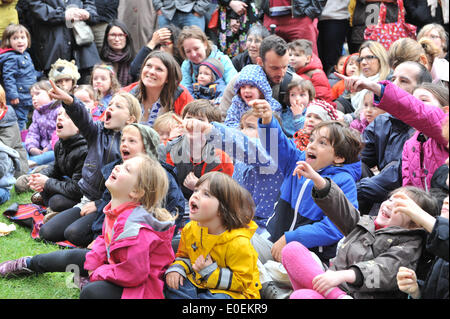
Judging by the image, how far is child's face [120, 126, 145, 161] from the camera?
13.7ft

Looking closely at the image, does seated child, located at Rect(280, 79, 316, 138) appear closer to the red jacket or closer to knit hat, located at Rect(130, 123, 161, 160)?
the red jacket

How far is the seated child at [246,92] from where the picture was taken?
5230mm

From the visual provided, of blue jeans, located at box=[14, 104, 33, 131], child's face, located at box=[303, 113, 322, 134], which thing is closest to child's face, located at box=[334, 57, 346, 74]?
child's face, located at box=[303, 113, 322, 134]

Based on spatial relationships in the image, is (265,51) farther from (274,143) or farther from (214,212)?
(214,212)

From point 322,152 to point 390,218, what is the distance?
732mm

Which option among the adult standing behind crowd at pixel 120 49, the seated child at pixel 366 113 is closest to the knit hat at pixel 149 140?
the seated child at pixel 366 113

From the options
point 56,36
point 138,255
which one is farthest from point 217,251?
point 56,36

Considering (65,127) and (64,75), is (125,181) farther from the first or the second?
(64,75)

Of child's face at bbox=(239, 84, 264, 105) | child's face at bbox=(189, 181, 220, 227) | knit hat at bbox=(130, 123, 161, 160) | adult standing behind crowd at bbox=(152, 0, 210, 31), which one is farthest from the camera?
Answer: adult standing behind crowd at bbox=(152, 0, 210, 31)

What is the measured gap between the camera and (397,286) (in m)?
3.17

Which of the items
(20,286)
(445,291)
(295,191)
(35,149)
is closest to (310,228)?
(295,191)

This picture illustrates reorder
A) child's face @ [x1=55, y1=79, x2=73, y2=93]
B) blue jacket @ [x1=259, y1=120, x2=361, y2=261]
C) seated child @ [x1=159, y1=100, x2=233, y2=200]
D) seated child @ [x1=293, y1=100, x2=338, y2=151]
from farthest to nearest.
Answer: child's face @ [x1=55, y1=79, x2=73, y2=93] → seated child @ [x1=293, y1=100, x2=338, y2=151] → seated child @ [x1=159, y1=100, x2=233, y2=200] → blue jacket @ [x1=259, y1=120, x2=361, y2=261]

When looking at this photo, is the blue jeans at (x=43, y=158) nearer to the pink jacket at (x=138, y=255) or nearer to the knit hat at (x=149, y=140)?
the knit hat at (x=149, y=140)

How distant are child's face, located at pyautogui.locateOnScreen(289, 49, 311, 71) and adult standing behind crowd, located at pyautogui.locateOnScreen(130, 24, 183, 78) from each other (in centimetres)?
132
